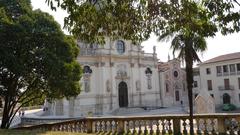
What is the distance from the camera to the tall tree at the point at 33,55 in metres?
15.2

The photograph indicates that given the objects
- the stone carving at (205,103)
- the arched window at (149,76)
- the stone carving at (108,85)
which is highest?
the arched window at (149,76)

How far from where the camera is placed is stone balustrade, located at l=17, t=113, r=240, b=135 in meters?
10.3

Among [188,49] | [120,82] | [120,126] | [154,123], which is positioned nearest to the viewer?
[120,126]

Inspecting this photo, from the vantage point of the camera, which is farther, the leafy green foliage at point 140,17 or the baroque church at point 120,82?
the baroque church at point 120,82

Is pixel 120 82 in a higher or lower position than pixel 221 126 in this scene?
higher

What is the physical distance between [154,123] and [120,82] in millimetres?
33182

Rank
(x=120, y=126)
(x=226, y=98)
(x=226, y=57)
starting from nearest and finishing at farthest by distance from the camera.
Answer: (x=120, y=126), (x=226, y=98), (x=226, y=57)

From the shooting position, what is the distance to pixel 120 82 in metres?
45.5

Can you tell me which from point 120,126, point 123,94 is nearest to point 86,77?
point 123,94

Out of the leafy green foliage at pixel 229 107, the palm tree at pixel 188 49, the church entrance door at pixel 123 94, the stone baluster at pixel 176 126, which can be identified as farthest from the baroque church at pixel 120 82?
the stone baluster at pixel 176 126

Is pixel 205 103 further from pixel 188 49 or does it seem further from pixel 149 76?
pixel 149 76

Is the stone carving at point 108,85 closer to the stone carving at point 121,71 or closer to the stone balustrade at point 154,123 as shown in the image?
the stone carving at point 121,71

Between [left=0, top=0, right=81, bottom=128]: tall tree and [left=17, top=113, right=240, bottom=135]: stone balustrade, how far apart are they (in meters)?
3.18

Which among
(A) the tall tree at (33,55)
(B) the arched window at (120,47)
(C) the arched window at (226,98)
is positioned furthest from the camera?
(C) the arched window at (226,98)
